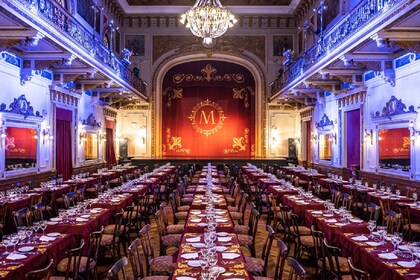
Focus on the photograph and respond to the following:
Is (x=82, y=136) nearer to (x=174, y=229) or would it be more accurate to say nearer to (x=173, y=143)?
(x=173, y=143)

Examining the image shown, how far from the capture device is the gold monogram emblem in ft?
78.6

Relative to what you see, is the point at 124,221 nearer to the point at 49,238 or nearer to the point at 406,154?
the point at 49,238

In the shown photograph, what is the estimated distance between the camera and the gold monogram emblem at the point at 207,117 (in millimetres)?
23953

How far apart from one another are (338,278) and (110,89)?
14.2 m

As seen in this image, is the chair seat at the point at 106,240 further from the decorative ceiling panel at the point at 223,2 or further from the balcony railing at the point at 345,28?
the decorative ceiling panel at the point at 223,2

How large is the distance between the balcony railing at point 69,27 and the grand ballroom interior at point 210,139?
0.18 feet

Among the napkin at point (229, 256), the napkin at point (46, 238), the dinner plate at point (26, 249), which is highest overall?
the napkin at point (46, 238)

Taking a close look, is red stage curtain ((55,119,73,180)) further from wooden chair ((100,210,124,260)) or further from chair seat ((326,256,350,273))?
chair seat ((326,256,350,273))

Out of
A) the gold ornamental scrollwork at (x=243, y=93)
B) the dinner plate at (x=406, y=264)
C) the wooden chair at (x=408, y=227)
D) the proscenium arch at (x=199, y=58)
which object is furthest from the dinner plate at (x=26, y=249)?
the gold ornamental scrollwork at (x=243, y=93)

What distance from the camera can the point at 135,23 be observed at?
73.5 feet

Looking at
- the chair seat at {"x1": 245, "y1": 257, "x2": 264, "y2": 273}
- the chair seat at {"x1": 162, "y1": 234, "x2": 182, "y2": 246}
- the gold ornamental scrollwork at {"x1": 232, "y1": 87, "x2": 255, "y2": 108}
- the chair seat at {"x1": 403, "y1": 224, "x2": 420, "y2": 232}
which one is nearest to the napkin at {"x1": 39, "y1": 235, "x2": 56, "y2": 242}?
the chair seat at {"x1": 162, "y1": 234, "x2": 182, "y2": 246}

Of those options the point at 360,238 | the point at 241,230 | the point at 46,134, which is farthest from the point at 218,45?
the point at 360,238

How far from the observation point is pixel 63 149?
47.3 ft

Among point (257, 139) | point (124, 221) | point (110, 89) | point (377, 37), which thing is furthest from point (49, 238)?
point (257, 139)
